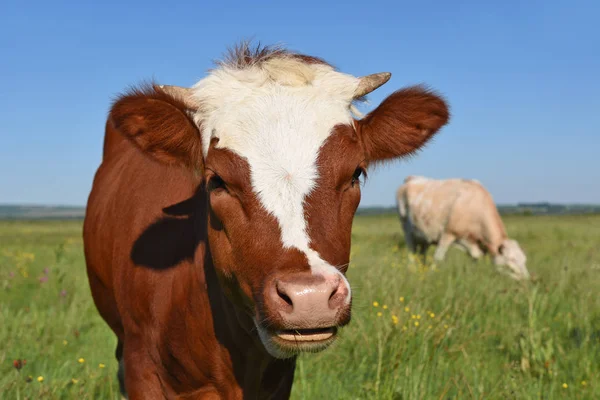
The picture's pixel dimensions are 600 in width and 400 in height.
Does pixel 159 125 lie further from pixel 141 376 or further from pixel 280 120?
pixel 141 376

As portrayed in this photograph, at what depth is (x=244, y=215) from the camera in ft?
7.95

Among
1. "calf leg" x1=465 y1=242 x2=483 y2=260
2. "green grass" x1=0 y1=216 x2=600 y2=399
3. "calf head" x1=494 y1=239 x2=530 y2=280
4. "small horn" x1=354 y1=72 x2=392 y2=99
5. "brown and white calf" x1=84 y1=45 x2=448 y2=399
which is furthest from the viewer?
"calf leg" x1=465 y1=242 x2=483 y2=260

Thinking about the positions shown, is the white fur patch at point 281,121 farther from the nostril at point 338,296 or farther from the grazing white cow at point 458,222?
the grazing white cow at point 458,222

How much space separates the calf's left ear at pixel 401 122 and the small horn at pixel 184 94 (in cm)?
84

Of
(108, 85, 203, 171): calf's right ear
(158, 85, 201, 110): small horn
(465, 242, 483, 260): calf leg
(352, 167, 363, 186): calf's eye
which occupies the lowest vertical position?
(465, 242, 483, 260): calf leg

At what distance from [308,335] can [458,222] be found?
44.6 feet

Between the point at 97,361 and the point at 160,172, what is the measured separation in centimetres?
234

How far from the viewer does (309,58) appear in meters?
3.05

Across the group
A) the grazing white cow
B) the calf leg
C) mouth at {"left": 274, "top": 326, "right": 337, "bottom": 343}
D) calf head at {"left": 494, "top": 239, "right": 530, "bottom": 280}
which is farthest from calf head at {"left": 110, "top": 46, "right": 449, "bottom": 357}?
the calf leg

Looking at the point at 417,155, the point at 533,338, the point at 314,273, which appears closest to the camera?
the point at 314,273

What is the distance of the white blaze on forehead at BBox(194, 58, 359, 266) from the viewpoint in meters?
2.32

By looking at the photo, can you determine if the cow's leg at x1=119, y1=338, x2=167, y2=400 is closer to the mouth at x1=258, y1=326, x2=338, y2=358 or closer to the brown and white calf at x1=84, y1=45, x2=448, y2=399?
the brown and white calf at x1=84, y1=45, x2=448, y2=399

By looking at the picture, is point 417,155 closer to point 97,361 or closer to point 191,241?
point 191,241

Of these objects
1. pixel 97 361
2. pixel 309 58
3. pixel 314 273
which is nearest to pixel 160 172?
pixel 309 58
